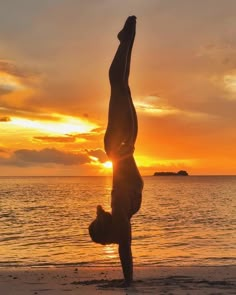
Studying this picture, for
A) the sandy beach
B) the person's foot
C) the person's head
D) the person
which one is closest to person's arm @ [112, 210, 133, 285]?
the person

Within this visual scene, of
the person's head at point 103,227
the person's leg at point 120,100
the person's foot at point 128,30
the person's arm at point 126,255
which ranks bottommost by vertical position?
the person's arm at point 126,255

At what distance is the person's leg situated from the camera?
1039cm

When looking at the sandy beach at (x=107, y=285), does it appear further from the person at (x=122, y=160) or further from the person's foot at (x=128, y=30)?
the person's foot at (x=128, y=30)

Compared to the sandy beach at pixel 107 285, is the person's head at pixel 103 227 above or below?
above

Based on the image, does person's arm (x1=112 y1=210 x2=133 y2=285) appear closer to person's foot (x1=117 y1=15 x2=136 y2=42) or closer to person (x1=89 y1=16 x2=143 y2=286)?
person (x1=89 y1=16 x2=143 y2=286)

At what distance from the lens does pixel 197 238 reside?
28.6 metres

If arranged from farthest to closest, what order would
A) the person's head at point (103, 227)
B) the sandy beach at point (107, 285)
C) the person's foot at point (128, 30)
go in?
1. the person's foot at point (128, 30)
2. the person's head at point (103, 227)
3. the sandy beach at point (107, 285)

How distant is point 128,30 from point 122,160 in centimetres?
271

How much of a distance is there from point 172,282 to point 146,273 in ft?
10.9

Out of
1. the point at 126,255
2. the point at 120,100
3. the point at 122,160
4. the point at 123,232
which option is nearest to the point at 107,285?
the point at 126,255

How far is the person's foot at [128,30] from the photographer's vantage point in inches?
413

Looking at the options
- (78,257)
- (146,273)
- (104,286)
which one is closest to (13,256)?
(78,257)

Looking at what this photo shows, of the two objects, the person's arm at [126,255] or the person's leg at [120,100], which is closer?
the person's arm at [126,255]

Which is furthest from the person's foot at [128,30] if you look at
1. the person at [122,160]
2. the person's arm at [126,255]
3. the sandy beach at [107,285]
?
the sandy beach at [107,285]
